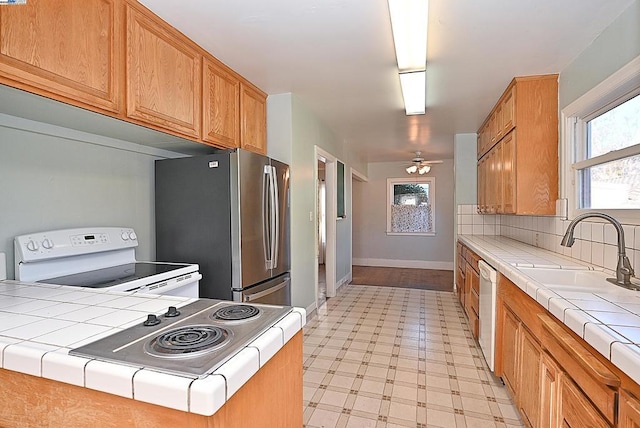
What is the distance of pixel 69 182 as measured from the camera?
2.00 metres

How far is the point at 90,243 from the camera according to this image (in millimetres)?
1973

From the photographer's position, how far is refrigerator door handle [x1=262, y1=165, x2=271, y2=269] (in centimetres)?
263

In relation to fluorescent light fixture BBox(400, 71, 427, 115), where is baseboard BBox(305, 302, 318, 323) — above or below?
below

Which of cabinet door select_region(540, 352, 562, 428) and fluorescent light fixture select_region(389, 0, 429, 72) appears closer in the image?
cabinet door select_region(540, 352, 562, 428)

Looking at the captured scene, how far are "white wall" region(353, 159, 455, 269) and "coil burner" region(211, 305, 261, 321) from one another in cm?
653

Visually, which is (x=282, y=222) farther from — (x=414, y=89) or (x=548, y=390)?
(x=548, y=390)

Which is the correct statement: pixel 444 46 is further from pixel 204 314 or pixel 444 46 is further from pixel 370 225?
pixel 370 225

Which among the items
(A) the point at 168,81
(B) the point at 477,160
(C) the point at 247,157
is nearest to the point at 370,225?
(B) the point at 477,160

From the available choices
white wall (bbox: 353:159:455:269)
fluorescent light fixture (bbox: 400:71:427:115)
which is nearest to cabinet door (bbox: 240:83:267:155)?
fluorescent light fixture (bbox: 400:71:427:115)

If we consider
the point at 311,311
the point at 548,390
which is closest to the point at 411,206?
the point at 311,311

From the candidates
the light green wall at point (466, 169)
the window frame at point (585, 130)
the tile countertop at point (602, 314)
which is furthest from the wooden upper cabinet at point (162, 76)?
the light green wall at point (466, 169)

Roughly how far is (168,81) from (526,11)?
2115 millimetres

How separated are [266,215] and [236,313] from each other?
1609 mm

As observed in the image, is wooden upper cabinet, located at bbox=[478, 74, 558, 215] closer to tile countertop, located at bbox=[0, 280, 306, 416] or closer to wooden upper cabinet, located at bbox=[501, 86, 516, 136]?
wooden upper cabinet, located at bbox=[501, 86, 516, 136]
